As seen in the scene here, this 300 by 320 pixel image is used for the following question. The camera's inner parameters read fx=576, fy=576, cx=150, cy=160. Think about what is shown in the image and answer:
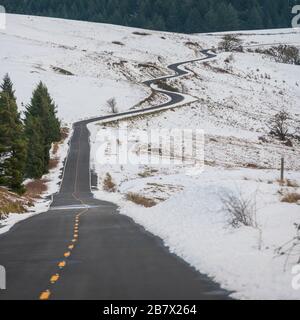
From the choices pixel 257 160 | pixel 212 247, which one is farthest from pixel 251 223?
pixel 257 160

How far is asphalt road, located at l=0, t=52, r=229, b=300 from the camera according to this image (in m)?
10.4

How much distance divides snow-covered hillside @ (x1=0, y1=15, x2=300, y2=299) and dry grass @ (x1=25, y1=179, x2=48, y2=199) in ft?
16.8

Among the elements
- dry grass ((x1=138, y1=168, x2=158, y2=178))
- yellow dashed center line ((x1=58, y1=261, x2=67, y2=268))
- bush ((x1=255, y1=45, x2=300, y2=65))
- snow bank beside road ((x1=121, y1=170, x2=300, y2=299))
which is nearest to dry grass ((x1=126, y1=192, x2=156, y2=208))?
snow bank beside road ((x1=121, y1=170, x2=300, y2=299))

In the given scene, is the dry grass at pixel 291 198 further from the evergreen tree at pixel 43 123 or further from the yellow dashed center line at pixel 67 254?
the evergreen tree at pixel 43 123

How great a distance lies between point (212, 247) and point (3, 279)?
5.10m

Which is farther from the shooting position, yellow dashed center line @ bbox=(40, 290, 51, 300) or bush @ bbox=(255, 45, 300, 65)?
bush @ bbox=(255, 45, 300, 65)

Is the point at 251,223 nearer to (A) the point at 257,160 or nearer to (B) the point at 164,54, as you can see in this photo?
(A) the point at 257,160

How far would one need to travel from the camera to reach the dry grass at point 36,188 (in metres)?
46.5

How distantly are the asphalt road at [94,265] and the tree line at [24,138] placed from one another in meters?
15.2

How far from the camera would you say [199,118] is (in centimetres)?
9162

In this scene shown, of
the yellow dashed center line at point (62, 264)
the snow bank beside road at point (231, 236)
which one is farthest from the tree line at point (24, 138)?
the yellow dashed center line at point (62, 264)

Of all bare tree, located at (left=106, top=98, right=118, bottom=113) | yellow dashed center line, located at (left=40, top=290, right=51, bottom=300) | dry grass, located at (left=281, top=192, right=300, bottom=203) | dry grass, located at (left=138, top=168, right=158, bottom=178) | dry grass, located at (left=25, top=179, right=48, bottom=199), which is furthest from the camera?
bare tree, located at (left=106, top=98, right=118, bottom=113)

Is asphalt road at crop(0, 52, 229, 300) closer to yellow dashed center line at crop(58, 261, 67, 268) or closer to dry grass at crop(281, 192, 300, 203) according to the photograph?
yellow dashed center line at crop(58, 261, 67, 268)

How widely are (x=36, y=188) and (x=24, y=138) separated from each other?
4.86 m
